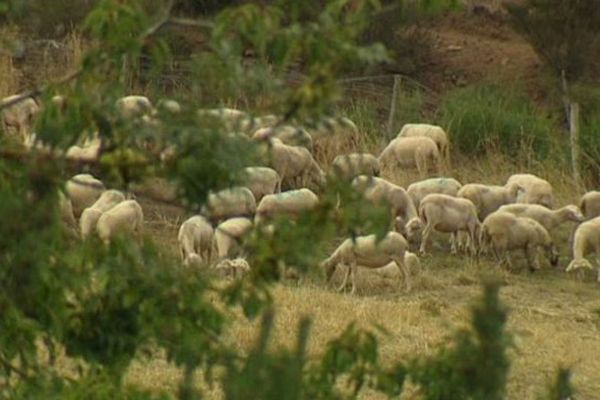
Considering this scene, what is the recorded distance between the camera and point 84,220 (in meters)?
13.5

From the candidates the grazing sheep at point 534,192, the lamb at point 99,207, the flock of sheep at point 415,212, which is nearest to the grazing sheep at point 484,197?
the flock of sheep at point 415,212

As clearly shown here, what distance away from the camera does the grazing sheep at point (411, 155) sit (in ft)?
64.2

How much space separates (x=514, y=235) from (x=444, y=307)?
2.16 meters

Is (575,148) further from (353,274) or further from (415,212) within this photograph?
(353,274)

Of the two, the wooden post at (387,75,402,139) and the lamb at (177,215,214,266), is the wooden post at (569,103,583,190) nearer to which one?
the wooden post at (387,75,402,139)

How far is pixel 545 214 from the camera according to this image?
655 inches

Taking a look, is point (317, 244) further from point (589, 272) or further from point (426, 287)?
point (589, 272)

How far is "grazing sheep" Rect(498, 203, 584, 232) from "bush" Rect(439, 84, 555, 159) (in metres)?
4.81

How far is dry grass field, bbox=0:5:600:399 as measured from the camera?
1094 cm

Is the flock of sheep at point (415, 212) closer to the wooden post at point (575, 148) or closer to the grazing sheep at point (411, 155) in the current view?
the grazing sheep at point (411, 155)

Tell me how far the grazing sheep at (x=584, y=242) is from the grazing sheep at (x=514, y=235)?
30 cm

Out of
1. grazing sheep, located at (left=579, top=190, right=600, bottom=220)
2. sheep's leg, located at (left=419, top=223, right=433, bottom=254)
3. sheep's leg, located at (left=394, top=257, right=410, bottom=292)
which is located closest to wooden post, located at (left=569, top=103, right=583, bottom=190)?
grazing sheep, located at (left=579, top=190, right=600, bottom=220)

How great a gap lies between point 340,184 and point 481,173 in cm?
1692

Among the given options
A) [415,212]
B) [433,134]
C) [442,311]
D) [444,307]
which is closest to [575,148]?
[433,134]
